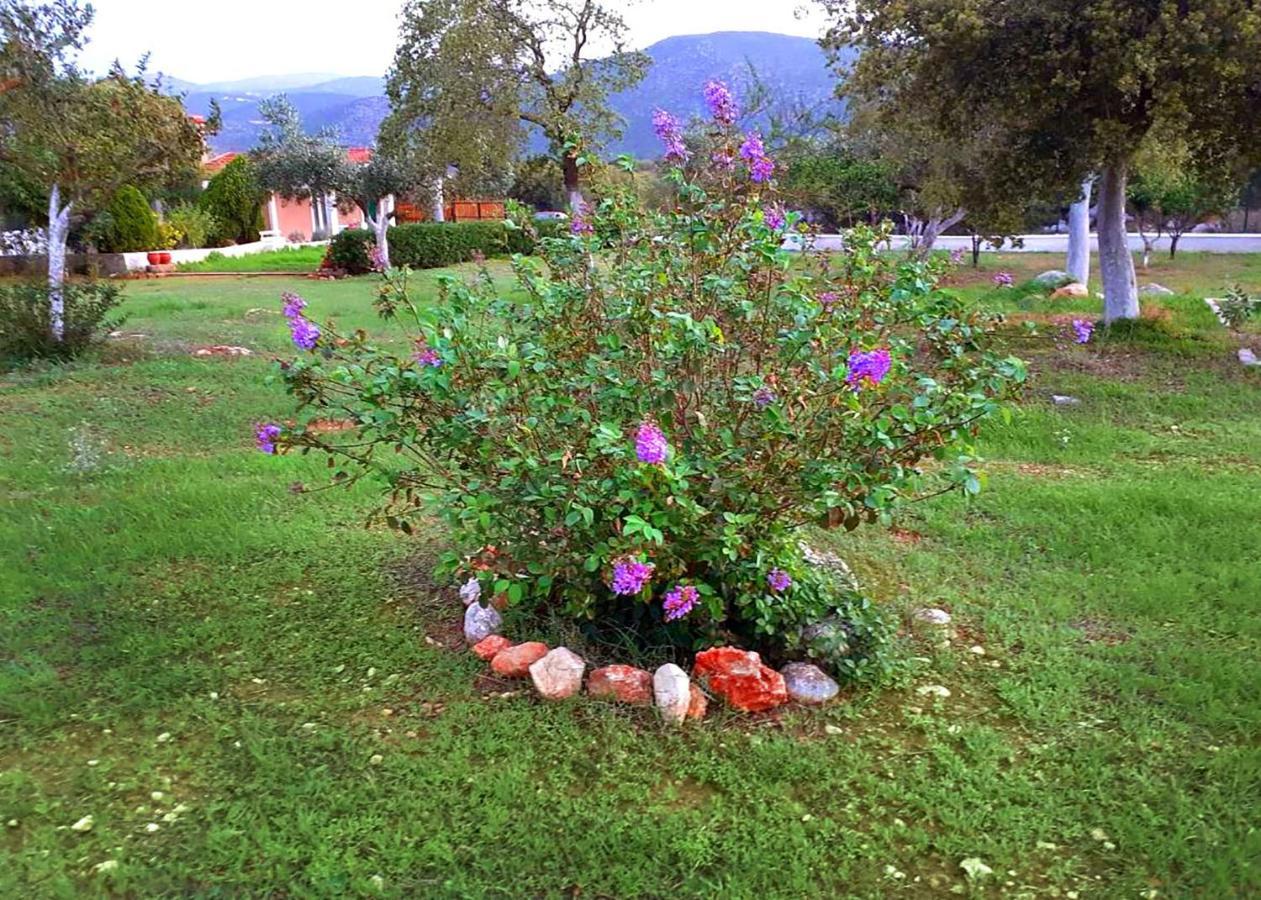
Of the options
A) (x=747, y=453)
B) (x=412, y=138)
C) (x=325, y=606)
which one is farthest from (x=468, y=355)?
(x=412, y=138)

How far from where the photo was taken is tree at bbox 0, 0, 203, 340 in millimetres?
7863

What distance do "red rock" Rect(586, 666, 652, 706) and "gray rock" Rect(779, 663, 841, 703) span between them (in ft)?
1.37

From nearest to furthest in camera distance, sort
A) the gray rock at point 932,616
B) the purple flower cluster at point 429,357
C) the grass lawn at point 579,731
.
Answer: the grass lawn at point 579,731 → the purple flower cluster at point 429,357 → the gray rock at point 932,616

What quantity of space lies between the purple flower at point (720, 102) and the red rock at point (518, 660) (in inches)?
68.4

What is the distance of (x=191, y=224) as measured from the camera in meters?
22.1

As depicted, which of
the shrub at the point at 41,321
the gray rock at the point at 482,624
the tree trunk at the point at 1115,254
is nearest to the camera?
the gray rock at the point at 482,624

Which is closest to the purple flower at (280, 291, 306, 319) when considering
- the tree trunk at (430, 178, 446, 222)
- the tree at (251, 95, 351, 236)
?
the tree trunk at (430, 178, 446, 222)

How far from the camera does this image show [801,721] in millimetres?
2688

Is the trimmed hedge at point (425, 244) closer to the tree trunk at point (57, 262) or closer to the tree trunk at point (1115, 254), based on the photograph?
the tree trunk at point (57, 262)

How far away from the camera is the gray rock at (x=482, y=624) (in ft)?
10.3

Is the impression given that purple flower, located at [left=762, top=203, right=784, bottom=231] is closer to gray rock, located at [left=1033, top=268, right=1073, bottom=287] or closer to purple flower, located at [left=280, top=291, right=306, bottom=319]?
purple flower, located at [left=280, top=291, right=306, bottom=319]

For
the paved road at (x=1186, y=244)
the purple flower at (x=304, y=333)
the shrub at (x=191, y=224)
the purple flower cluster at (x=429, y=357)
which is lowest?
the purple flower cluster at (x=429, y=357)

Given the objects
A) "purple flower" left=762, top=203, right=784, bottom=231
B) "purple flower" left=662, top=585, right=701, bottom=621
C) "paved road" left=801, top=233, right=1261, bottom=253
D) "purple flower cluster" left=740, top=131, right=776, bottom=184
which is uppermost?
"paved road" left=801, top=233, right=1261, bottom=253

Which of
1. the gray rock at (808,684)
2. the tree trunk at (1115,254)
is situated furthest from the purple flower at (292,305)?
the tree trunk at (1115,254)
